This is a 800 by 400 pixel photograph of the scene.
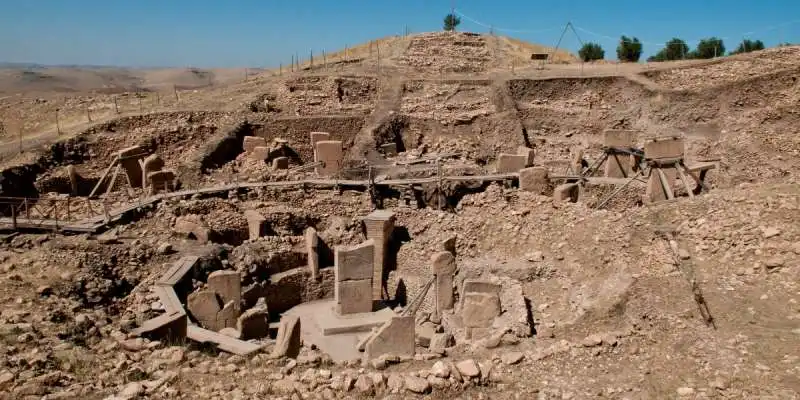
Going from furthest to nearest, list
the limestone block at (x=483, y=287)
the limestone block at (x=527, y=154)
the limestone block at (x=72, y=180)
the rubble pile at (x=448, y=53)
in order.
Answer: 1. the rubble pile at (x=448, y=53)
2. the limestone block at (x=527, y=154)
3. the limestone block at (x=72, y=180)
4. the limestone block at (x=483, y=287)

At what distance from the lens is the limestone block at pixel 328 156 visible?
20609 mm

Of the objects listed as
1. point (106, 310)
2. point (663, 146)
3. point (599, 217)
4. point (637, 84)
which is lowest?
point (106, 310)

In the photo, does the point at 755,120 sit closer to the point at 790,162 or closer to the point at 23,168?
the point at 790,162

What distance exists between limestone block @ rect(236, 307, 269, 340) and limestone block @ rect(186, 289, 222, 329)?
54 cm

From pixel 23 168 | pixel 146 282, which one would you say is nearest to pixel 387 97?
pixel 23 168

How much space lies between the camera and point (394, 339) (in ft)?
33.1

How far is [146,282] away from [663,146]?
1242 cm

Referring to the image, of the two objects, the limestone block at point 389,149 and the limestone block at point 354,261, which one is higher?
the limestone block at point 389,149

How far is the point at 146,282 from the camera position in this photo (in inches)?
459

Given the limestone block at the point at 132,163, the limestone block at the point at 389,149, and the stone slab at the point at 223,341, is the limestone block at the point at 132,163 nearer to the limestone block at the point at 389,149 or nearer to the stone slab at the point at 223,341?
the limestone block at the point at 389,149

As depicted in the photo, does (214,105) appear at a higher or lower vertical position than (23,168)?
higher

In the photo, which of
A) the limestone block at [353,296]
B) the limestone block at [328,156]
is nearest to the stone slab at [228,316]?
the limestone block at [353,296]

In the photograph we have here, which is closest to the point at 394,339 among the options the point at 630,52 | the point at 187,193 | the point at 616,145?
the point at 187,193

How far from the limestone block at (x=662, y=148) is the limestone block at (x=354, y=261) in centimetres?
732
